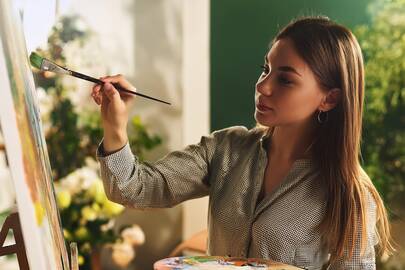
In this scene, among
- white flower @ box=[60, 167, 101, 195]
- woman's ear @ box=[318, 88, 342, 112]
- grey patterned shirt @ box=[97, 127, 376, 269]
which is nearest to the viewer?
grey patterned shirt @ box=[97, 127, 376, 269]

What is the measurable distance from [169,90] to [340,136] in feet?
6.65

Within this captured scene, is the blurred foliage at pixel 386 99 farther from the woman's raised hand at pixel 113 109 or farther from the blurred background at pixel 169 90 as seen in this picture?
the woman's raised hand at pixel 113 109

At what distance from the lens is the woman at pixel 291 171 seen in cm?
137

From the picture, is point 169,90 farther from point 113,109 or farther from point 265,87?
point 113,109

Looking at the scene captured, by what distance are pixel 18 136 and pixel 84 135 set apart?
103 inches

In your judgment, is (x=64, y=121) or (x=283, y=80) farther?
(x=64, y=121)

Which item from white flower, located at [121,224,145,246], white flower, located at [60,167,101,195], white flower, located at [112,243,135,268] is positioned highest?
white flower, located at [60,167,101,195]

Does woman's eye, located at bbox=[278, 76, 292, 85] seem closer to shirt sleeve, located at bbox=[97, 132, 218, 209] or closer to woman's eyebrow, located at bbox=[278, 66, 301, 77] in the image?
woman's eyebrow, located at bbox=[278, 66, 301, 77]

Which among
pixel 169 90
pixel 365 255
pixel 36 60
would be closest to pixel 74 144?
pixel 169 90

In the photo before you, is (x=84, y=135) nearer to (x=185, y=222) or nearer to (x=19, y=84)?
(x=185, y=222)

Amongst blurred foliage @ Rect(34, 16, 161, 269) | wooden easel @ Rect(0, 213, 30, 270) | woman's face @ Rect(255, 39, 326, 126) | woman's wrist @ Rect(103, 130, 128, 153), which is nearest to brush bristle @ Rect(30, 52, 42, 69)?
wooden easel @ Rect(0, 213, 30, 270)

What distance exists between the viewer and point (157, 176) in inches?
56.3

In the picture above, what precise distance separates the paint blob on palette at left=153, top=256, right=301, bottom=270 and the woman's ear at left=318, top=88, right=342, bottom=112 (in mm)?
520

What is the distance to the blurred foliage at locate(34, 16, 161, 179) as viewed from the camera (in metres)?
2.96
